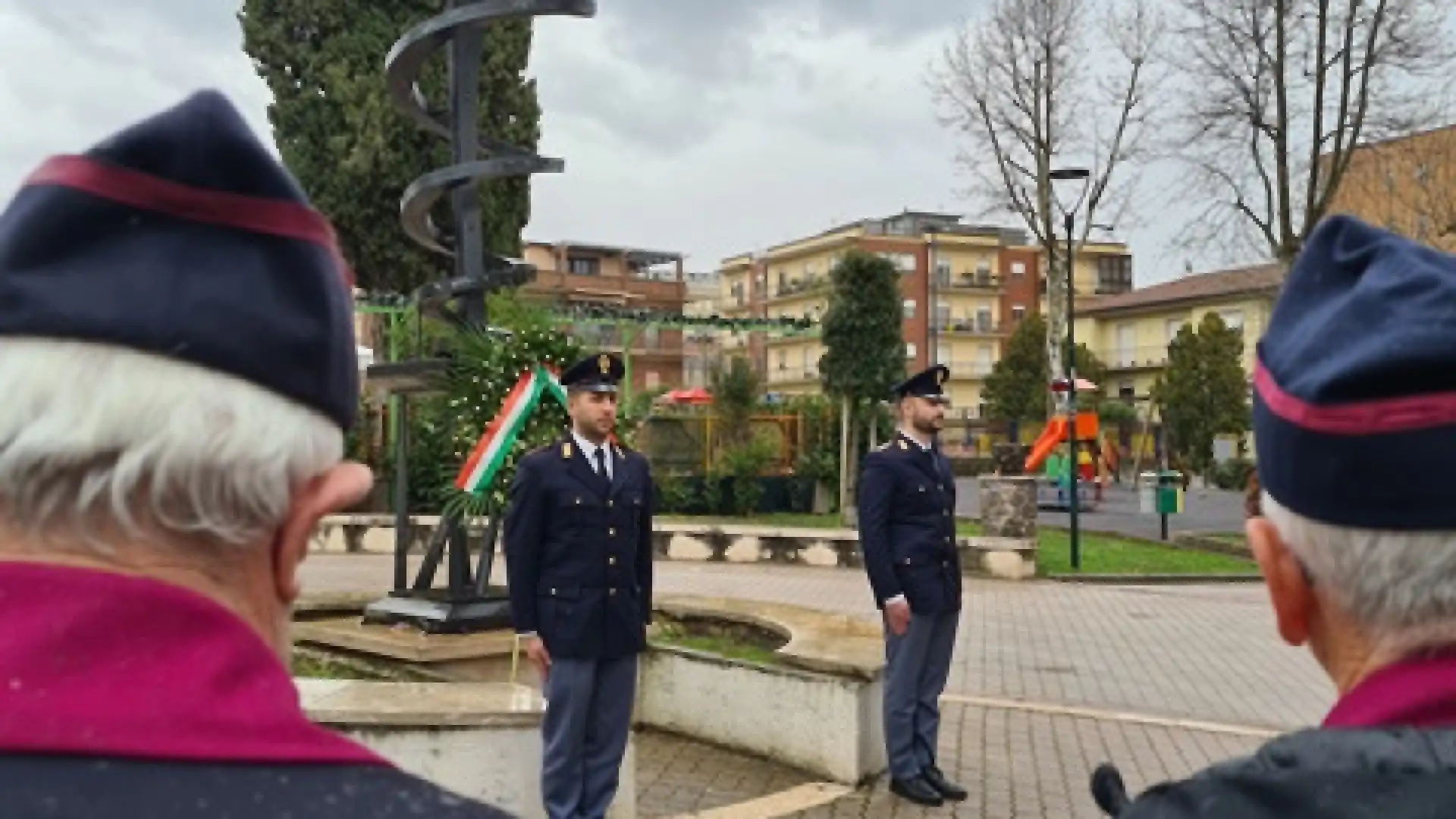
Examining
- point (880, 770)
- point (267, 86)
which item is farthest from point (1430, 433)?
point (267, 86)

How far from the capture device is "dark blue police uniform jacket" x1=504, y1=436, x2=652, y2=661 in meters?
5.48

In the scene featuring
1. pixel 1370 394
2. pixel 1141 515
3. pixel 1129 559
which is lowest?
pixel 1141 515

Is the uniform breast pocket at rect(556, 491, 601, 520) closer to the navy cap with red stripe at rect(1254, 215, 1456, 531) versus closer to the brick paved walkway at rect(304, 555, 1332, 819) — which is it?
the brick paved walkway at rect(304, 555, 1332, 819)

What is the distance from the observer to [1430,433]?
1396 mm

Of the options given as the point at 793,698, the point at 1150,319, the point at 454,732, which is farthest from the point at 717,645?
the point at 1150,319

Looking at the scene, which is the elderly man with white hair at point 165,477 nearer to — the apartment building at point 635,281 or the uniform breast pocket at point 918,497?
the uniform breast pocket at point 918,497

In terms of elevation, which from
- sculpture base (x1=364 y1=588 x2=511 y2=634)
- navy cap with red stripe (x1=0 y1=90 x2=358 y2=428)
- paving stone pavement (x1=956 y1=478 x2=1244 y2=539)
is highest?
navy cap with red stripe (x1=0 y1=90 x2=358 y2=428)

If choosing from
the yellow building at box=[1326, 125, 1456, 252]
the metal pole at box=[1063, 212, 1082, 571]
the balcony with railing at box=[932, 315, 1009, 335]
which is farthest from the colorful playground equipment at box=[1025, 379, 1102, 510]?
the balcony with railing at box=[932, 315, 1009, 335]

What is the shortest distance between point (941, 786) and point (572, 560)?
221cm

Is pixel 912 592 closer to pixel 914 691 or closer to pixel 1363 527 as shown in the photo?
pixel 914 691

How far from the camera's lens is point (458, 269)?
338 inches

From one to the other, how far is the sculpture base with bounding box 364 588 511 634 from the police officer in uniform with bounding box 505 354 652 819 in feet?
6.85

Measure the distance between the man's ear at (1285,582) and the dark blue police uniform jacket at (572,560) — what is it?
13.2 feet

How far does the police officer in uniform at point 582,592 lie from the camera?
5375 millimetres
